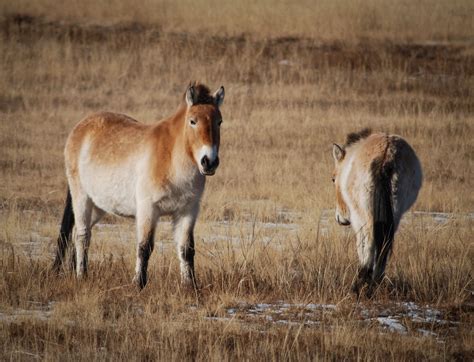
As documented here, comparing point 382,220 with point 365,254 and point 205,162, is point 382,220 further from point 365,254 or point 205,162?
point 205,162

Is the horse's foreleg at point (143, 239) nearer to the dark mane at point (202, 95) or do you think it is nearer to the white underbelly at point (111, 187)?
the white underbelly at point (111, 187)

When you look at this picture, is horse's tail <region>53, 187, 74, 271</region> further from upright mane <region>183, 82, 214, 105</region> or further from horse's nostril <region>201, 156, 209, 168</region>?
horse's nostril <region>201, 156, 209, 168</region>

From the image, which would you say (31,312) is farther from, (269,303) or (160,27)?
(160,27)

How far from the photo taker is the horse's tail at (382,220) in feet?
23.6

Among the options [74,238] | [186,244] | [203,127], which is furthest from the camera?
[74,238]

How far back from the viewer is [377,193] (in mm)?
7281

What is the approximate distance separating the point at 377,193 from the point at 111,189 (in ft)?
8.36

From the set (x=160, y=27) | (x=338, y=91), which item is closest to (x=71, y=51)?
(x=160, y=27)

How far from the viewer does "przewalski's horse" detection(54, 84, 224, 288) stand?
7.33m

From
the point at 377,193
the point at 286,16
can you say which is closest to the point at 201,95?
the point at 377,193

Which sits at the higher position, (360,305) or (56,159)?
(56,159)

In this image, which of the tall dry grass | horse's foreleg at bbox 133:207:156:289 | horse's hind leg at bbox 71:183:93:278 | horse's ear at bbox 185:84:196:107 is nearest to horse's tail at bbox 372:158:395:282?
horse's ear at bbox 185:84:196:107

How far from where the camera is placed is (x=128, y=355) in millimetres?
5965

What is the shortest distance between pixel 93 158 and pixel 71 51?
14.2 m
